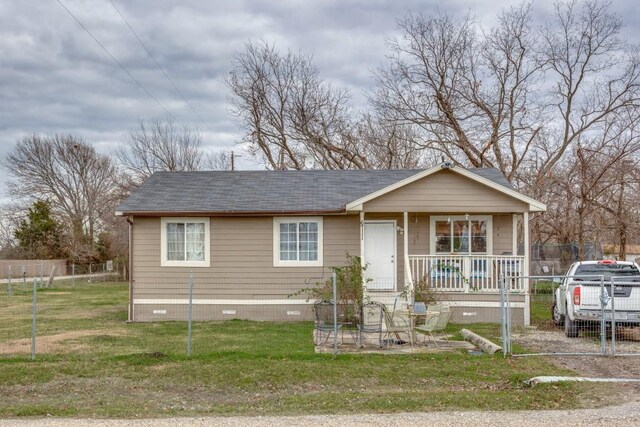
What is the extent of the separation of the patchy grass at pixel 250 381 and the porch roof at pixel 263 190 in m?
4.66

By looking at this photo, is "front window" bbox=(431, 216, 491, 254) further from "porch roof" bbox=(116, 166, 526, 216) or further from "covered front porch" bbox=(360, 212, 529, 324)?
"porch roof" bbox=(116, 166, 526, 216)

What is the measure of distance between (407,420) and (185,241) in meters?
11.4

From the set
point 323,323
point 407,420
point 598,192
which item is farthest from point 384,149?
point 407,420

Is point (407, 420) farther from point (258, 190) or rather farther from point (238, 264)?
point (258, 190)

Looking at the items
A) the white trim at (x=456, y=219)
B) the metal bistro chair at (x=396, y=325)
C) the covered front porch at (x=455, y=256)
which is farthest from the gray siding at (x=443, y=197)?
the metal bistro chair at (x=396, y=325)

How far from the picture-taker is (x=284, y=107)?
37469mm

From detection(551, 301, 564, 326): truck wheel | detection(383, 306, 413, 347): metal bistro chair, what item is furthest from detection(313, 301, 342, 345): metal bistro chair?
detection(551, 301, 564, 326): truck wheel

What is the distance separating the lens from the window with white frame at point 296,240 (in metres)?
17.2

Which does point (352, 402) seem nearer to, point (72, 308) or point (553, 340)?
point (553, 340)

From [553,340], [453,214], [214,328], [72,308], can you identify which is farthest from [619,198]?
[72,308]

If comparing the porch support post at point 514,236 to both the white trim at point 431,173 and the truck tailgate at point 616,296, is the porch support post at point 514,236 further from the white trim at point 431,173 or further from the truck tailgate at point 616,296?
the truck tailgate at point 616,296

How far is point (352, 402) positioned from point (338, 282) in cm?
764

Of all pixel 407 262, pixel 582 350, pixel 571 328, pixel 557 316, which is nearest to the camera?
pixel 582 350

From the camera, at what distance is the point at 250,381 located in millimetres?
9031
